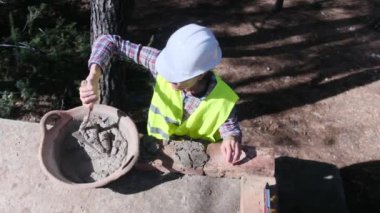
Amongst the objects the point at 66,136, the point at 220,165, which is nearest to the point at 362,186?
the point at 220,165

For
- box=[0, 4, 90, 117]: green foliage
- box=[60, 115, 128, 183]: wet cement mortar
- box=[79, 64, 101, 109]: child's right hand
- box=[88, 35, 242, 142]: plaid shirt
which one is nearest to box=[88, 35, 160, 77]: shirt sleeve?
box=[88, 35, 242, 142]: plaid shirt

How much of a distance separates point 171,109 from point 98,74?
46cm

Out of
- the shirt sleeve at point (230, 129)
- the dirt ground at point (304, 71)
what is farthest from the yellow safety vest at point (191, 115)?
the dirt ground at point (304, 71)

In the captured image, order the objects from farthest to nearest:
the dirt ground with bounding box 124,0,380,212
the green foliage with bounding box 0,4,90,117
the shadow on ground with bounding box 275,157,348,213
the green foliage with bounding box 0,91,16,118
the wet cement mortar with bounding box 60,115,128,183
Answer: the dirt ground with bounding box 124,0,380,212, the green foliage with bounding box 0,4,90,117, the green foliage with bounding box 0,91,16,118, the shadow on ground with bounding box 275,157,348,213, the wet cement mortar with bounding box 60,115,128,183

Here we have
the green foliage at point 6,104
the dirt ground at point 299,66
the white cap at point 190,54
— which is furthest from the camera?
the dirt ground at point 299,66

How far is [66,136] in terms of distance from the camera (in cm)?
250

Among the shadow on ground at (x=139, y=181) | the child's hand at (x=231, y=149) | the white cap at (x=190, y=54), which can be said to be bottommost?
the shadow on ground at (x=139, y=181)

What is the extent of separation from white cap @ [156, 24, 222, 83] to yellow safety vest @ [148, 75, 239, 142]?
0.26m

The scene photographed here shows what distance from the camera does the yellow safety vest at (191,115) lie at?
2.55m

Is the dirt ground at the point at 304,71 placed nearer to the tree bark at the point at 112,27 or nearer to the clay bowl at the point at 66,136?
the tree bark at the point at 112,27

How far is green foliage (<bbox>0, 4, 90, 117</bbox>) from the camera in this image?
3.97 metres

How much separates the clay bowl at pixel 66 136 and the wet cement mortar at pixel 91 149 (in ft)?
0.05

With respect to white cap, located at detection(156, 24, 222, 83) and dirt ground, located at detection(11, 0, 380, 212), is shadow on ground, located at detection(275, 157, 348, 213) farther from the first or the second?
white cap, located at detection(156, 24, 222, 83)

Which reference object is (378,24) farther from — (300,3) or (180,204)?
(180,204)
